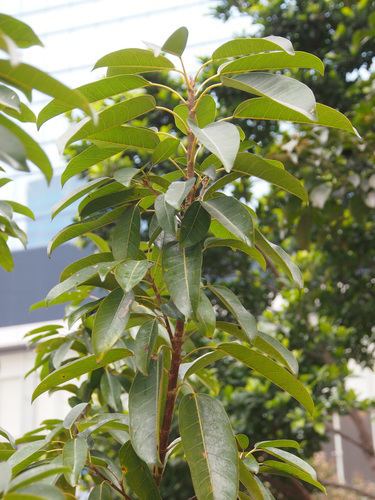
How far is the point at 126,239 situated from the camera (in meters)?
1.43

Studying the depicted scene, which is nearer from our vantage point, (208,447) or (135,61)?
(208,447)

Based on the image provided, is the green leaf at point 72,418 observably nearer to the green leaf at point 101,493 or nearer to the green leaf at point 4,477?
the green leaf at point 101,493

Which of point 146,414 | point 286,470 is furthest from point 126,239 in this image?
point 286,470

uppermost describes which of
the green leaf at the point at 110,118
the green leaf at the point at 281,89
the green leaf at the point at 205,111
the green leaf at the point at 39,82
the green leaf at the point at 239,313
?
the green leaf at the point at 39,82

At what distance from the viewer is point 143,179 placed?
1.46m

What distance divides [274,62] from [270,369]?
50cm

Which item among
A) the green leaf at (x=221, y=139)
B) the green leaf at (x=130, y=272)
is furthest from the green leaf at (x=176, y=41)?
the green leaf at (x=130, y=272)

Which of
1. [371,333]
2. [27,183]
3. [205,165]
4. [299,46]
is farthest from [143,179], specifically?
[27,183]

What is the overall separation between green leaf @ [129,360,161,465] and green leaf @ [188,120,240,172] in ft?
1.25

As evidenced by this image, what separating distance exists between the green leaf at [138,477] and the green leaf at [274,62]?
0.65 meters

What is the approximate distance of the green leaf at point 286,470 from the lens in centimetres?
145

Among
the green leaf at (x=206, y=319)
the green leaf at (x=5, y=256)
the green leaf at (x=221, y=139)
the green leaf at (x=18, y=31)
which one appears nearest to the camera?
the green leaf at (x=18, y=31)

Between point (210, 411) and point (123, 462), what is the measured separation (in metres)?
0.17

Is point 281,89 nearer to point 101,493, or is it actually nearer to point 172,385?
point 172,385
